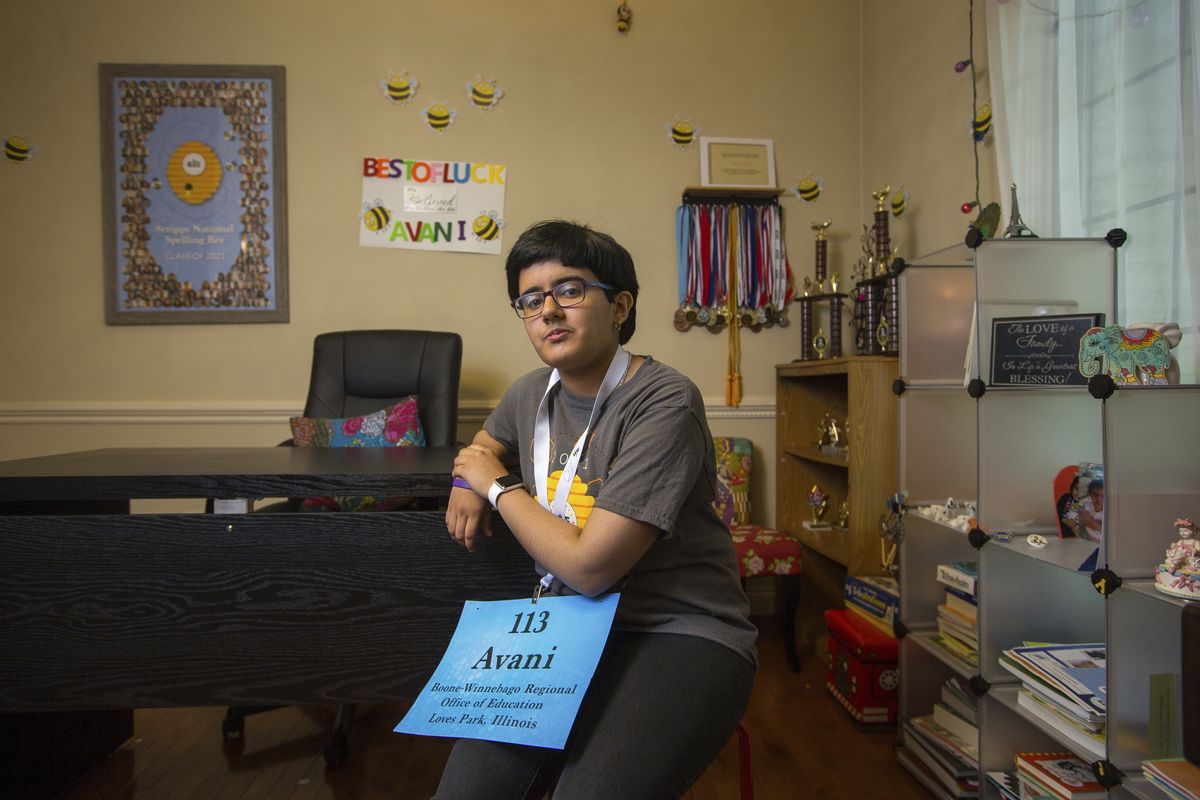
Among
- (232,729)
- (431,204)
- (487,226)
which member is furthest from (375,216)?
(232,729)

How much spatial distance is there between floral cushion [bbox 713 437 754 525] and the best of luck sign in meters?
1.28

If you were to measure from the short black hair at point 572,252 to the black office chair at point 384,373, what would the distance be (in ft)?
4.92

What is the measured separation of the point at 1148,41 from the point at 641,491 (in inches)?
59.3

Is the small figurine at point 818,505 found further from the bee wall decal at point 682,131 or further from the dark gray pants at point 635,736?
the dark gray pants at point 635,736

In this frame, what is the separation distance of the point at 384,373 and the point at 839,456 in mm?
1608

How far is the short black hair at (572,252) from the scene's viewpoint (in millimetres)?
1067

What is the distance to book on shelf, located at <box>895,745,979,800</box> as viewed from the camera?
1570 mm

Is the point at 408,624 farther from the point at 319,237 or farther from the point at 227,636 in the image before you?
the point at 319,237

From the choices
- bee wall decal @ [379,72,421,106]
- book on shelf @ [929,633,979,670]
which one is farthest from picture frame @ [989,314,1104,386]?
bee wall decal @ [379,72,421,106]

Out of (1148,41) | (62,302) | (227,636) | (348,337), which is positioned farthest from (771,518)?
(62,302)

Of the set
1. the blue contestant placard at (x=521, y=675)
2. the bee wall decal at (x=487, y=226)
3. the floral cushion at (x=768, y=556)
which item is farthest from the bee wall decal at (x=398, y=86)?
the blue contestant placard at (x=521, y=675)

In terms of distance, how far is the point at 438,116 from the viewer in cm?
296

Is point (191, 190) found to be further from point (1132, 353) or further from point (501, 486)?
point (1132, 353)

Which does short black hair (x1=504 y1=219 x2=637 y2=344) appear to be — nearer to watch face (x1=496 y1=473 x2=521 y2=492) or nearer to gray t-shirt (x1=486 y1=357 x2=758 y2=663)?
gray t-shirt (x1=486 y1=357 x2=758 y2=663)
